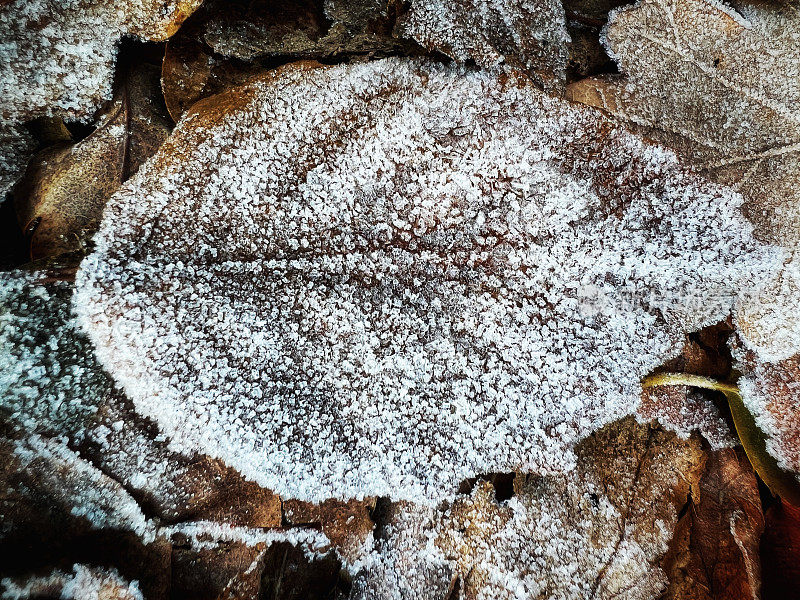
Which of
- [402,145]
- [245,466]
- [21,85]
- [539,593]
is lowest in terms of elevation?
[539,593]

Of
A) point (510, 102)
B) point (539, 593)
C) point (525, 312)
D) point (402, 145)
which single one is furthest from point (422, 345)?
point (539, 593)

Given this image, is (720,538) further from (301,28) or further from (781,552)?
(301,28)

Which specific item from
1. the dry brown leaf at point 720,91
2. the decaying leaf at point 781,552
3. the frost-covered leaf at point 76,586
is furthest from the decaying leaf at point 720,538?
the frost-covered leaf at point 76,586

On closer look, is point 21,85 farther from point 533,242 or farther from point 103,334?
point 533,242

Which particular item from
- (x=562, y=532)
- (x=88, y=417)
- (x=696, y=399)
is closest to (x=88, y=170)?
(x=88, y=417)

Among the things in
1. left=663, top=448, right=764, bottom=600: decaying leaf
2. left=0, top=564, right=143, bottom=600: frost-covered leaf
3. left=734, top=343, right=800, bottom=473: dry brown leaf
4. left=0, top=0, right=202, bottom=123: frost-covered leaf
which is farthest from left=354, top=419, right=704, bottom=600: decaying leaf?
left=0, top=0, right=202, bottom=123: frost-covered leaf

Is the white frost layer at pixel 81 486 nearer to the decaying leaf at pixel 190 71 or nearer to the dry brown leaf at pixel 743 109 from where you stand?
the decaying leaf at pixel 190 71
